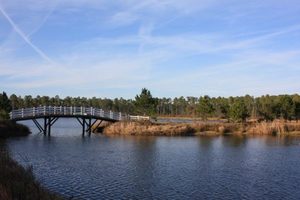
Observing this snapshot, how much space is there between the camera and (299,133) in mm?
76000

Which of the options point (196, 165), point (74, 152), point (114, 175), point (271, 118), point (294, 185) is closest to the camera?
point (294, 185)

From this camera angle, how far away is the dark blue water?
1091 inches

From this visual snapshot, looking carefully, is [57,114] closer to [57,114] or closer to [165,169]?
[57,114]

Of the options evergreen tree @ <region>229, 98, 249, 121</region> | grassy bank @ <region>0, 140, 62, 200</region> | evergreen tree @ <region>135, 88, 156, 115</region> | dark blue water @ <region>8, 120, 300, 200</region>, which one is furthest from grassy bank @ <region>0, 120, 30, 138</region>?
evergreen tree @ <region>229, 98, 249, 121</region>

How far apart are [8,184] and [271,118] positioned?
8228cm

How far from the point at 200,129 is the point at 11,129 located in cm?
2938

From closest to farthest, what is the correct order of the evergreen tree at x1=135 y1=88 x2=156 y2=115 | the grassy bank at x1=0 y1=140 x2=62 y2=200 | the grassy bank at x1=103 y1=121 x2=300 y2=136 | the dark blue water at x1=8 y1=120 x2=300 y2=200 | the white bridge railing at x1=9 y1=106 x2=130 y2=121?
the grassy bank at x1=0 y1=140 x2=62 y2=200, the dark blue water at x1=8 y1=120 x2=300 y2=200, the white bridge railing at x1=9 y1=106 x2=130 y2=121, the grassy bank at x1=103 y1=121 x2=300 y2=136, the evergreen tree at x1=135 y1=88 x2=156 y2=115

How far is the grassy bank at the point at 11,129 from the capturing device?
61263 mm

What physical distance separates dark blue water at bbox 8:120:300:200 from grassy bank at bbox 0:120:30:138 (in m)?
6.66

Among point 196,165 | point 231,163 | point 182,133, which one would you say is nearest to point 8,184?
point 196,165

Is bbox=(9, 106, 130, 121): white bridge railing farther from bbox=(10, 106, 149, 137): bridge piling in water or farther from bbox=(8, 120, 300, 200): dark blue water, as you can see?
bbox=(8, 120, 300, 200): dark blue water

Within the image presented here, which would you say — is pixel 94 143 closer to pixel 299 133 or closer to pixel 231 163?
pixel 231 163

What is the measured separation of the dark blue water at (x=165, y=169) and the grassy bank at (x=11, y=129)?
666 centimetres

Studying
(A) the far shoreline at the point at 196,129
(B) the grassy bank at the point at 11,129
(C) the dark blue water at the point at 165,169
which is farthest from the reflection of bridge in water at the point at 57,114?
(C) the dark blue water at the point at 165,169
